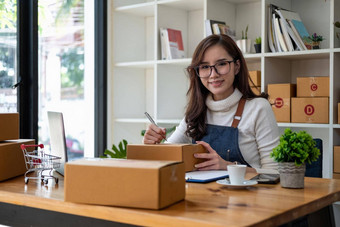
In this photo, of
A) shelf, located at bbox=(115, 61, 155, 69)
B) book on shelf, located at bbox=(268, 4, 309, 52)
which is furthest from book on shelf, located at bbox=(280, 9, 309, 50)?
shelf, located at bbox=(115, 61, 155, 69)

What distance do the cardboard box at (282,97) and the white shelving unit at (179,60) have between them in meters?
0.06

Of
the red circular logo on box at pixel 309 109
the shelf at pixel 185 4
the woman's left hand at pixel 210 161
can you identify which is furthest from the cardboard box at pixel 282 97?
the woman's left hand at pixel 210 161

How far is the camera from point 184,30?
3947mm

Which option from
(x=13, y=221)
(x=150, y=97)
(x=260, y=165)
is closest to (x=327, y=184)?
(x=260, y=165)

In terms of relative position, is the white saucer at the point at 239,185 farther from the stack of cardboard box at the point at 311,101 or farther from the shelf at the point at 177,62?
the shelf at the point at 177,62

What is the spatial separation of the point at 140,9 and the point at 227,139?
2019 mm

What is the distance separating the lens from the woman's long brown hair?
2322mm

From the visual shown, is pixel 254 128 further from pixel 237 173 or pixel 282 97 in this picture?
pixel 282 97

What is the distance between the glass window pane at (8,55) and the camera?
3.24 metres

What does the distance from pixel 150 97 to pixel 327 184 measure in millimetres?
2753

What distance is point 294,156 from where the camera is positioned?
5.02ft

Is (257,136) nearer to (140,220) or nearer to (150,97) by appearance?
(140,220)

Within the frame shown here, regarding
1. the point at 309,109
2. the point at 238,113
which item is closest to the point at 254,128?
the point at 238,113

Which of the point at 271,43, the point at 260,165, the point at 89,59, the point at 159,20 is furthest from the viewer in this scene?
the point at 89,59
